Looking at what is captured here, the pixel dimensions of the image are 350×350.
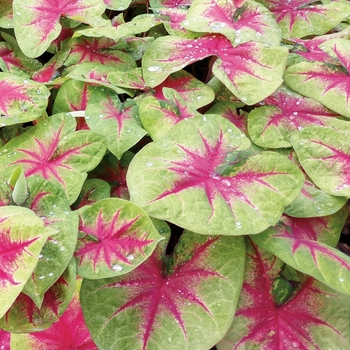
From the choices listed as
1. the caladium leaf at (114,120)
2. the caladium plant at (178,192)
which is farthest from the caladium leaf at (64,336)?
the caladium leaf at (114,120)

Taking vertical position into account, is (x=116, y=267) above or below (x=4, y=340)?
above

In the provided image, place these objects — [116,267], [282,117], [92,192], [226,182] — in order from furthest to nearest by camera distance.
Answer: [282,117]
[92,192]
[226,182]
[116,267]

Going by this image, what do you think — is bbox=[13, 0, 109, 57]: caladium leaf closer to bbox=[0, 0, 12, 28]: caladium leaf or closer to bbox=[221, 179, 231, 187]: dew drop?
bbox=[0, 0, 12, 28]: caladium leaf

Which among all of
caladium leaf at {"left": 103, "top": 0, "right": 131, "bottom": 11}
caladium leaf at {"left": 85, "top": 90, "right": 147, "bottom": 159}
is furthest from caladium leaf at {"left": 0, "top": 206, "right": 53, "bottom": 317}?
caladium leaf at {"left": 103, "top": 0, "right": 131, "bottom": 11}

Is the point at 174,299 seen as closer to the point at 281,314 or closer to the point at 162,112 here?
the point at 281,314

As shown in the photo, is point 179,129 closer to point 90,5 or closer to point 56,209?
point 56,209

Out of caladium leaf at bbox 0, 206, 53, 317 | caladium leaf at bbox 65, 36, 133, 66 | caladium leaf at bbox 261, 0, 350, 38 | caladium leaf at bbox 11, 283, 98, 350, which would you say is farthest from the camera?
caladium leaf at bbox 261, 0, 350, 38

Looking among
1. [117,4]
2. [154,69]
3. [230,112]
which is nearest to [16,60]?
[117,4]
